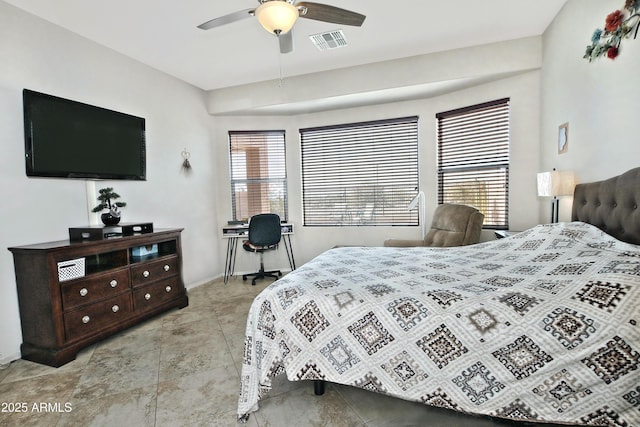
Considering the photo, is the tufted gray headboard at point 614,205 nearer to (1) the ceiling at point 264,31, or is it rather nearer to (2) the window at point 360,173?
(1) the ceiling at point 264,31

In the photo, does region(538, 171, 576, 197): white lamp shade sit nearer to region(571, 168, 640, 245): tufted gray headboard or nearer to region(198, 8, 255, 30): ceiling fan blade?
region(571, 168, 640, 245): tufted gray headboard

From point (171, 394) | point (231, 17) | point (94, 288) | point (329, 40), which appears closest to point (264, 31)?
point (329, 40)

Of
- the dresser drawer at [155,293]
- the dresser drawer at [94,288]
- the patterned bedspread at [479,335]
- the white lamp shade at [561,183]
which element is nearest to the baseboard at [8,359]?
the dresser drawer at [94,288]

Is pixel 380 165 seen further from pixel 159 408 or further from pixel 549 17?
pixel 159 408

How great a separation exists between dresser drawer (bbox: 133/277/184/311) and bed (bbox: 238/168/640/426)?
178 centimetres

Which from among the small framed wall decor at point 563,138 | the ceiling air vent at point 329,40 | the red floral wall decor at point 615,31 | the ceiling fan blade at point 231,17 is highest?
the ceiling air vent at point 329,40

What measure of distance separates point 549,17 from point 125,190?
4.46 meters

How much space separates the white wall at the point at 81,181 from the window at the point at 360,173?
1.53 meters

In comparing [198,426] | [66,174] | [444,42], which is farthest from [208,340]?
[444,42]

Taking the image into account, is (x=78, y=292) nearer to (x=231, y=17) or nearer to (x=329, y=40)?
(x=231, y=17)

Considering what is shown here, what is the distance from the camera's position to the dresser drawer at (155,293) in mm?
2768

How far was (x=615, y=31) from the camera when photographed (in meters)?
1.91

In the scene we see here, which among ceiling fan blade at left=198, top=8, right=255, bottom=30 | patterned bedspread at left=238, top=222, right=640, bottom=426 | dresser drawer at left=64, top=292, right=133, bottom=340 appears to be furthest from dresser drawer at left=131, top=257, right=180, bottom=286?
ceiling fan blade at left=198, top=8, right=255, bottom=30

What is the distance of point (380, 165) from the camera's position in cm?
422
